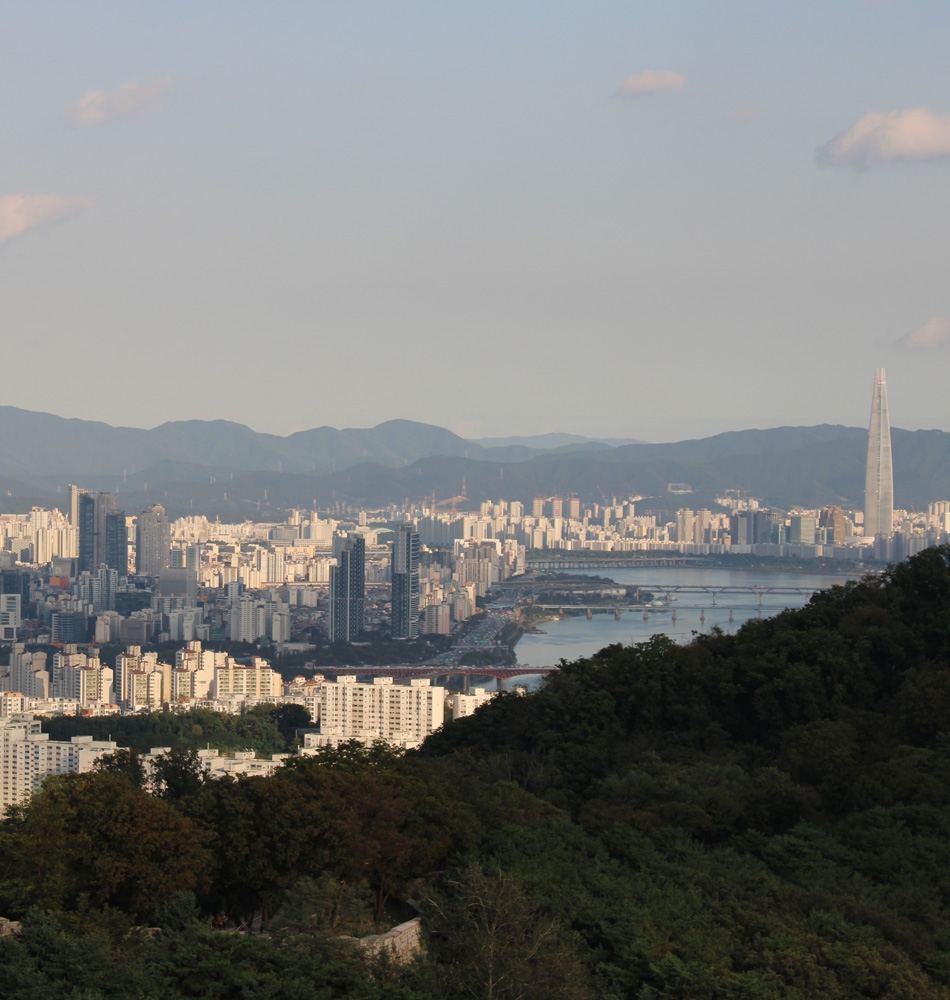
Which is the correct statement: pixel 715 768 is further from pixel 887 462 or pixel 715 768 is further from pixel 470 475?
pixel 470 475

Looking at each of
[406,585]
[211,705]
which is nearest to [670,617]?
[406,585]

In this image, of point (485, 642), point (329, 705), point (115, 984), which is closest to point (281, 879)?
point (115, 984)

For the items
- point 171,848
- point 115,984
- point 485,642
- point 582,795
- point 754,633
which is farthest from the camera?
point 485,642

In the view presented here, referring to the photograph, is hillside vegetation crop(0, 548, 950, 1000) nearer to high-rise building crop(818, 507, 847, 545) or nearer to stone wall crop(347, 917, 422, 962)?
stone wall crop(347, 917, 422, 962)

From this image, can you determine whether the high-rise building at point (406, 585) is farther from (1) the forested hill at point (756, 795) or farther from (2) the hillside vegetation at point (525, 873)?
(2) the hillside vegetation at point (525, 873)

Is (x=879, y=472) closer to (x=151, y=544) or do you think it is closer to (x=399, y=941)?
(x=151, y=544)

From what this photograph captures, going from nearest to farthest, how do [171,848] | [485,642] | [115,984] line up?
[115,984]
[171,848]
[485,642]
